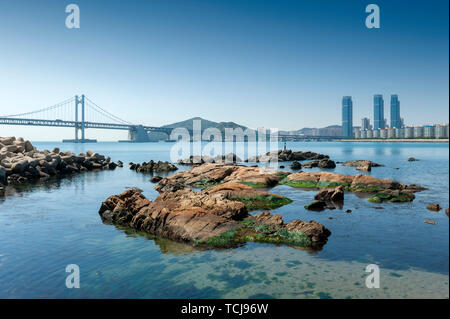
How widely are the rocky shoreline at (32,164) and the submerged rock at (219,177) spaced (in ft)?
55.2

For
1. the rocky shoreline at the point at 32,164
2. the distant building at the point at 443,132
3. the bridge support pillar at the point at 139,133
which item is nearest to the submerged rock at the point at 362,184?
the distant building at the point at 443,132

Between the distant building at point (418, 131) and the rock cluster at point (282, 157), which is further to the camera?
the distant building at point (418, 131)

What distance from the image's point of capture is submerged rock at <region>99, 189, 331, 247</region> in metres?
14.4

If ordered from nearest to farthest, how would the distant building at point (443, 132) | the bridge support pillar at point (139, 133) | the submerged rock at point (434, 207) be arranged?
the submerged rock at point (434, 207)
the distant building at point (443, 132)
the bridge support pillar at point (139, 133)

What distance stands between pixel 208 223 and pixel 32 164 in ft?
117

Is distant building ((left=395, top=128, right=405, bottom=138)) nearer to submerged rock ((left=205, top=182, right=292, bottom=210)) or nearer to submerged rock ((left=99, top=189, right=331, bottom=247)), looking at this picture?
submerged rock ((left=205, top=182, right=292, bottom=210))

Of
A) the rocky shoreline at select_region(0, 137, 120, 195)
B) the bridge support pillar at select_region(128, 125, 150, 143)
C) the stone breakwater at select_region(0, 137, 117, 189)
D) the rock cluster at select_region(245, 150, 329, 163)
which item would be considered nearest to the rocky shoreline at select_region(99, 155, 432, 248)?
the rocky shoreline at select_region(0, 137, 120, 195)

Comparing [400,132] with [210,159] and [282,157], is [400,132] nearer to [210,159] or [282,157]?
[282,157]

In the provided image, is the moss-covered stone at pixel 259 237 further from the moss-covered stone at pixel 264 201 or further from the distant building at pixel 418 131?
the distant building at pixel 418 131

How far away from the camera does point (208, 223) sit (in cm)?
1517

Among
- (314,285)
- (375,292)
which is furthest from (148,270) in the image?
(375,292)

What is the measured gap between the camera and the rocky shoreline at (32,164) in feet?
124

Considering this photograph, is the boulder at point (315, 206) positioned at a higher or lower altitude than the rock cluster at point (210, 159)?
lower

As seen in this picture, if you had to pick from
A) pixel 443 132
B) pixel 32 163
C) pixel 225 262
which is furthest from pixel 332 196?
pixel 443 132
